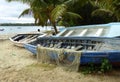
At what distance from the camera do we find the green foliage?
27.8 ft

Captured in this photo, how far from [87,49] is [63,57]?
3.68ft

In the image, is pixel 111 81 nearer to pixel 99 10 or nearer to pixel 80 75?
pixel 80 75

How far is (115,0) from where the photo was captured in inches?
610

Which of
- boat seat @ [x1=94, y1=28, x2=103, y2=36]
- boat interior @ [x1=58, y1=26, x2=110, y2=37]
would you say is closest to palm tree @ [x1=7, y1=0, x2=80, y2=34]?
boat interior @ [x1=58, y1=26, x2=110, y2=37]

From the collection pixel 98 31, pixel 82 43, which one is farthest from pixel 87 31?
pixel 82 43

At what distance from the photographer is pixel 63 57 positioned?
358 inches

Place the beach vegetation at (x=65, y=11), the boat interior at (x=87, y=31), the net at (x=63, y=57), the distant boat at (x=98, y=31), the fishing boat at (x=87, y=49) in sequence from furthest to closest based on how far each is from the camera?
1. the beach vegetation at (x=65, y=11)
2. the boat interior at (x=87, y=31)
3. the distant boat at (x=98, y=31)
4. the net at (x=63, y=57)
5. the fishing boat at (x=87, y=49)

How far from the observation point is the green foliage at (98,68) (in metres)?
8.47

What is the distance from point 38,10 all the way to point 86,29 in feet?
19.4

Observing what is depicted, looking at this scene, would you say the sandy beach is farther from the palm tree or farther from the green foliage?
the palm tree

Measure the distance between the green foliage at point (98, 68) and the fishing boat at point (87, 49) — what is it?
152mm

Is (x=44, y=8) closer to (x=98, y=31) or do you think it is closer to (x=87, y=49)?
(x=98, y=31)

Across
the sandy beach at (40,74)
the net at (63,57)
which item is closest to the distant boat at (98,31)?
the sandy beach at (40,74)

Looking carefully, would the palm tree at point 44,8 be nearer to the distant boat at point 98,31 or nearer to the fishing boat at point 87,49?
the distant boat at point 98,31
